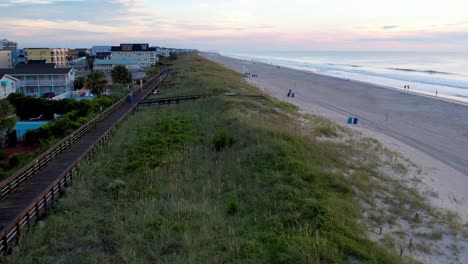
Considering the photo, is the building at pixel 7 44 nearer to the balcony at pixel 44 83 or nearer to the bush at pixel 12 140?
the balcony at pixel 44 83

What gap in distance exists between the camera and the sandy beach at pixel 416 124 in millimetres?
15281

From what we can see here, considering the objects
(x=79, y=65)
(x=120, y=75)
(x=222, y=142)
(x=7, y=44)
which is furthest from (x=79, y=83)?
(x=7, y=44)

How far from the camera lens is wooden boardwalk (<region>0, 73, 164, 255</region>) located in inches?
341

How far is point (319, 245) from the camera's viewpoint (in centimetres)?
801

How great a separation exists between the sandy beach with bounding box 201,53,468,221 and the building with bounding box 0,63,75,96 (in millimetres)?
32193

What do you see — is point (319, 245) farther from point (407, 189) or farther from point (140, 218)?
point (407, 189)

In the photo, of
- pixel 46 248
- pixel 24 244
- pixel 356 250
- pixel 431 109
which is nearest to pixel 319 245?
pixel 356 250

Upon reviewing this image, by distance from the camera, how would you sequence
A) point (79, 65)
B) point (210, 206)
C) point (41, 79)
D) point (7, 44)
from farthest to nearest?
point (7, 44) < point (79, 65) < point (41, 79) < point (210, 206)

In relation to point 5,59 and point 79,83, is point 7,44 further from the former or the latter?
point 79,83

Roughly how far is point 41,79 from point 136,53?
59.1m

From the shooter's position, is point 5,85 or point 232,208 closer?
point 232,208

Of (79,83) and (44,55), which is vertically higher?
(44,55)

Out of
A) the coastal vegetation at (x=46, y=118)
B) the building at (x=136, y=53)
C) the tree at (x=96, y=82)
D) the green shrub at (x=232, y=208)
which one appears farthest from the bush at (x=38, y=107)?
the building at (x=136, y=53)

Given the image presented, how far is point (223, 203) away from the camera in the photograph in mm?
11086
